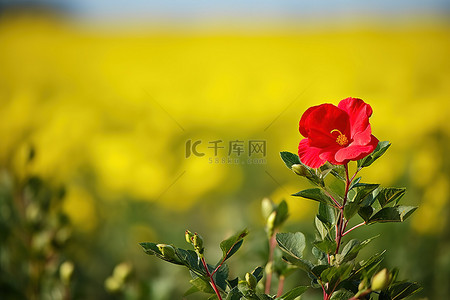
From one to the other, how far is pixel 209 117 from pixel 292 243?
1.91 metres

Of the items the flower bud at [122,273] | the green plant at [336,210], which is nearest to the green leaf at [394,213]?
the green plant at [336,210]

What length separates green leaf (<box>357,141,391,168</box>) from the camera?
0.42 metres

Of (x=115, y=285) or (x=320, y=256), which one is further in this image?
(x=115, y=285)

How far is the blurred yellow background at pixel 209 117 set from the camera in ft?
5.28

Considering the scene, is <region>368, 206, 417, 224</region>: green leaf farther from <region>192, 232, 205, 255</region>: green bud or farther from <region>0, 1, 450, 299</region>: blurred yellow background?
<region>0, 1, 450, 299</region>: blurred yellow background

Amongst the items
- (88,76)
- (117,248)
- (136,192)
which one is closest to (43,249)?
(117,248)

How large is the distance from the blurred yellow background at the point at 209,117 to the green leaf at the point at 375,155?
61 cm

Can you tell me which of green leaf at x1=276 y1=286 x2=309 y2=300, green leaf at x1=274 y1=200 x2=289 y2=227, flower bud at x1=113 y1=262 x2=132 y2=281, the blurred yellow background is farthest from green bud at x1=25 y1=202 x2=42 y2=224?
green leaf at x1=276 y1=286 x2=309 y2=300

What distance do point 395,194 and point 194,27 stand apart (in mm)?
4402

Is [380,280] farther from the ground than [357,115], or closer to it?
closer to it

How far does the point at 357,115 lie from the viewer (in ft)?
1.41

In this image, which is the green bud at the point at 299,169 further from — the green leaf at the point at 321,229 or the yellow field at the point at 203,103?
the yellow field at the point at 203,103

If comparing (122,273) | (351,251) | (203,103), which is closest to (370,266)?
(351,251)

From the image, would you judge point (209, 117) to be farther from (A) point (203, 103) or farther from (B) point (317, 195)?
(B) point (317, 195)
